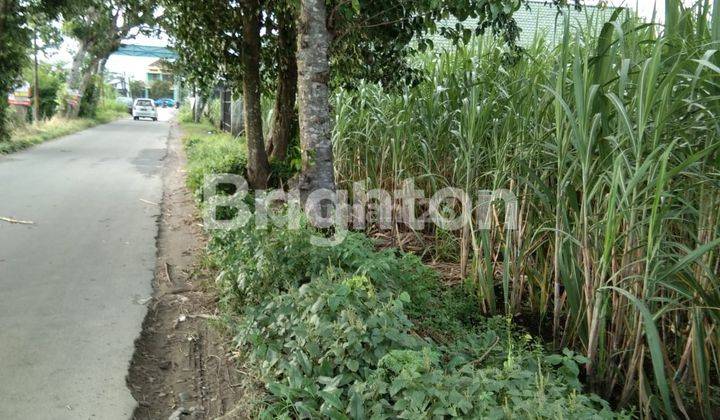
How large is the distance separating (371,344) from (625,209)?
4.25ft

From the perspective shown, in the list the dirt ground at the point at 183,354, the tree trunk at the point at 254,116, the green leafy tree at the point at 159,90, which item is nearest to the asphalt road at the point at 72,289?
the dirt ground at the point at 183,354

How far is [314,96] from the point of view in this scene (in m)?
4.77

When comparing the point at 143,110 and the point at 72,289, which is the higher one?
the point at 143,110

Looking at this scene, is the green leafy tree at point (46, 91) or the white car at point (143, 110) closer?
the green leafy tree at point (46, 91)

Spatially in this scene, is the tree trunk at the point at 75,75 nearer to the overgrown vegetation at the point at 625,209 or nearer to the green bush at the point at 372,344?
the green bush at the point at 372,344

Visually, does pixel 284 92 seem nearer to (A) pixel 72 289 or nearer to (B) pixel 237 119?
(A) pixel 72 289

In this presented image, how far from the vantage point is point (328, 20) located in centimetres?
504

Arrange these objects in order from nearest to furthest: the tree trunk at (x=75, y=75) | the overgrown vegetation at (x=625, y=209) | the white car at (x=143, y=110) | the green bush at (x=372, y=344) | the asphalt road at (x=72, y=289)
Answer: the green bush at (x=372, y=344), the overgrown vegetation at (x=625, y=209), the asphalt road at (x=72, y=289), the tree trunk at (x=75, y=75), the white car at (x=143, y=110)

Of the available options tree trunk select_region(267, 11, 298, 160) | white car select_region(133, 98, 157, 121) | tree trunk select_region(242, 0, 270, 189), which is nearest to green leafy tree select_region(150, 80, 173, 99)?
white car select_region(133, 98, 157, 121)

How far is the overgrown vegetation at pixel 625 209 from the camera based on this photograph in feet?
8.64

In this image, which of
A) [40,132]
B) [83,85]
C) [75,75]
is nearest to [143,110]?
[83,85]

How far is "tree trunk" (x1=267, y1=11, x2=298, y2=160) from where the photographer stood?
7.29 m

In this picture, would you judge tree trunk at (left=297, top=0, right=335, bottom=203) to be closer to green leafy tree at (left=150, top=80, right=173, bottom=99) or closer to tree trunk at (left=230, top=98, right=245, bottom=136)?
tree trunk at (left=230, top=98, right=245, bottom=136)

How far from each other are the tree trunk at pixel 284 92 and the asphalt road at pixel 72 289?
6.26 ft
